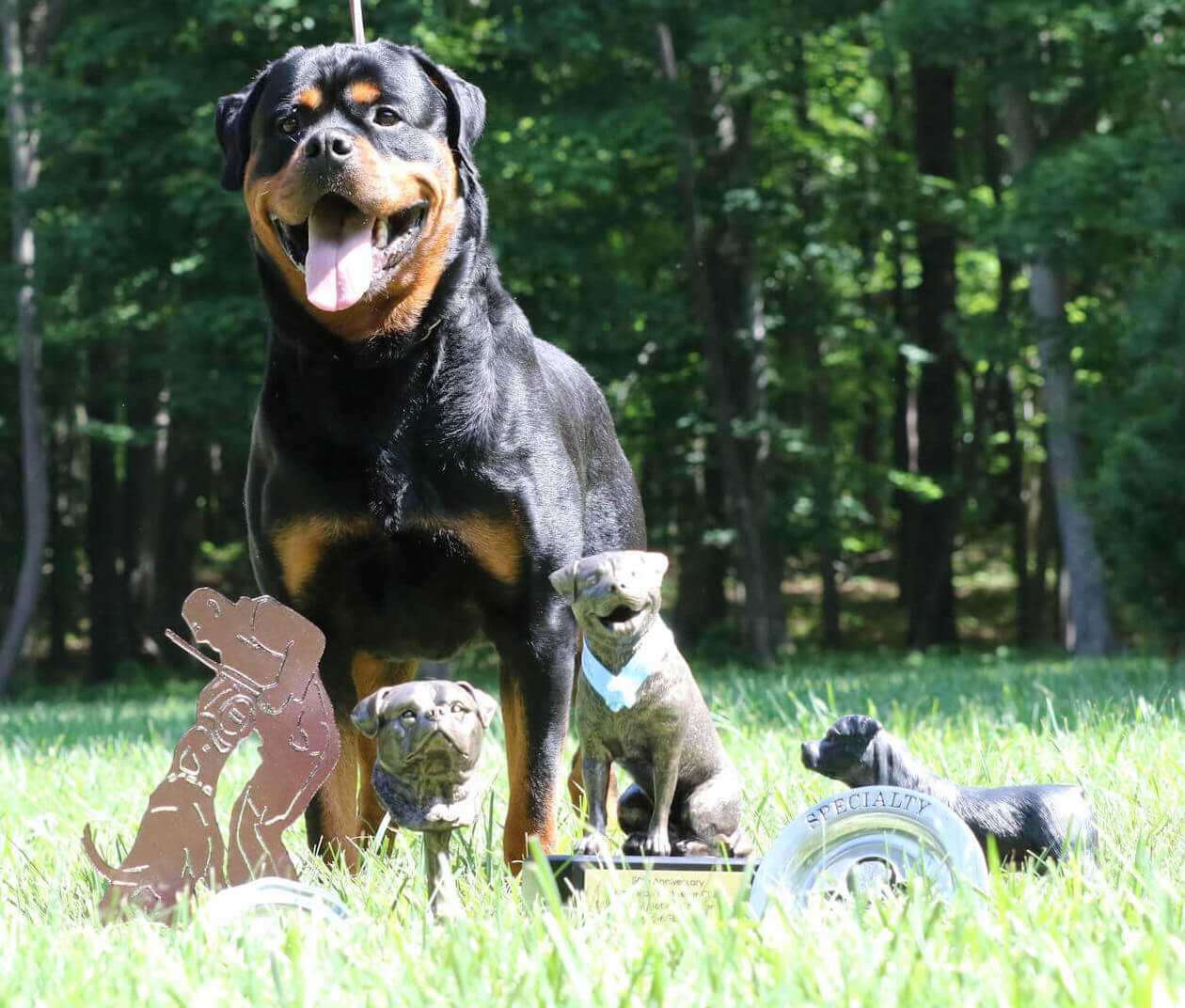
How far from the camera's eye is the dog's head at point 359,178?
10.2ft

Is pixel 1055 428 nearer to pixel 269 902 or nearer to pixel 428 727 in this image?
pixel 428 727

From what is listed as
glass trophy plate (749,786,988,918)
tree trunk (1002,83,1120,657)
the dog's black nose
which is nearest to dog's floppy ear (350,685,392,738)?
glass trophy plate (749,786,988,918)

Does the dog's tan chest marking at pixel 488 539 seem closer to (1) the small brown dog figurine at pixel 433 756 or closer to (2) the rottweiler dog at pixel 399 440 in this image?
(2) the rottweiler dog at pixel 399 440

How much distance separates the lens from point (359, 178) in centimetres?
307

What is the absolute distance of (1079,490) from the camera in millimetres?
11031

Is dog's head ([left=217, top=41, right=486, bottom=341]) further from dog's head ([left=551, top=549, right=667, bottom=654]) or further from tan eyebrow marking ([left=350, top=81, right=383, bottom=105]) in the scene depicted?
dog's head ([left=551, top=549, right=667, bottom=654])

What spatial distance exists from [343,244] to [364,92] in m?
0.42

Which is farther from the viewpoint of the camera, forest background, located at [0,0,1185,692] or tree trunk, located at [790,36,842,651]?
tree trunk, located at [790,36,842,651]

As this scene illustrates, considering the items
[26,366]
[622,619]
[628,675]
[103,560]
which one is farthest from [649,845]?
[103,560]

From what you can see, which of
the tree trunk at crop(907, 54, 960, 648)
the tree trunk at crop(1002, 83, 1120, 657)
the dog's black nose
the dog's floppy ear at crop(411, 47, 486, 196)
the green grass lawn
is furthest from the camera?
the tree trunk at crop(907, 54, 960, 648)

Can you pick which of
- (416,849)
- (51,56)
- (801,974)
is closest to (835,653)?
(51,56)

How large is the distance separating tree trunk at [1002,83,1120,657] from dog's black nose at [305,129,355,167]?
12216 millimetres

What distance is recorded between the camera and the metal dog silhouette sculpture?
111 inches

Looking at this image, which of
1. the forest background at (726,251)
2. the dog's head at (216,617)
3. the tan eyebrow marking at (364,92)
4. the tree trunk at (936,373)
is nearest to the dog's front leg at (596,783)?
the dog's head at (216,617)
